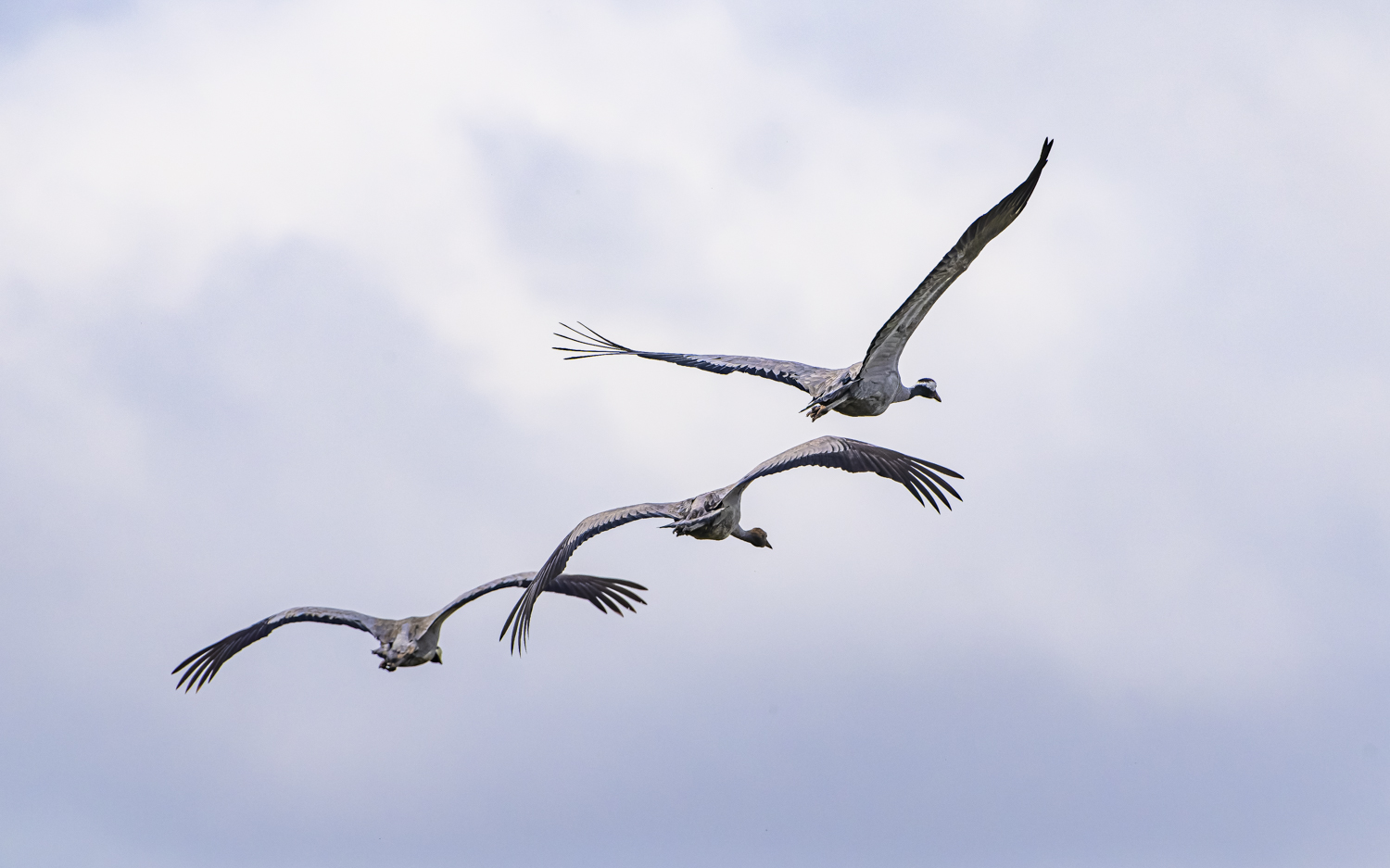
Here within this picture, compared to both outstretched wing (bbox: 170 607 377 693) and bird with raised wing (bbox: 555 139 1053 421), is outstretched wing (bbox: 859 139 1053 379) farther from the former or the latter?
outstretched wing (bbox: 170 607 377 693)

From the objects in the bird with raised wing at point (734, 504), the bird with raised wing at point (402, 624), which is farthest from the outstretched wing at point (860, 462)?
the bird with raised wing at point (402, 624)

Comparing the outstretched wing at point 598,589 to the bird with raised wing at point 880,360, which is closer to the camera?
the bird with raised wing at point 880,360

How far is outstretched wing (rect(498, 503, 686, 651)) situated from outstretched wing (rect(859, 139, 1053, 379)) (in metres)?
3.41

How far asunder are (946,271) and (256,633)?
12.6m

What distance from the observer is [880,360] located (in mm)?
24109

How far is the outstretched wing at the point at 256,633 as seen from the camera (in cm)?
2770

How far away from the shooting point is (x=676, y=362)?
2769cm

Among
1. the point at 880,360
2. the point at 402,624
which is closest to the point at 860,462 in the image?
the point at 880,360

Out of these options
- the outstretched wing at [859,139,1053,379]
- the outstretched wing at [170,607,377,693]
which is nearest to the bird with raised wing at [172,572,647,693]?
the outstretched wing at [170,607,377,693]

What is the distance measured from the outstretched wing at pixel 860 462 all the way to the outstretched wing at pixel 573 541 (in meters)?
2.18

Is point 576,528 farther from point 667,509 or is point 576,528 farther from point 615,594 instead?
point 615,594

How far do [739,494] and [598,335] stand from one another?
4.66m

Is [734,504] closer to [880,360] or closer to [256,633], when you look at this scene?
[880,360]

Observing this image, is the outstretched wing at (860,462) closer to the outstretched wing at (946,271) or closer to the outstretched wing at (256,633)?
the outstretched wing at (946,271)
